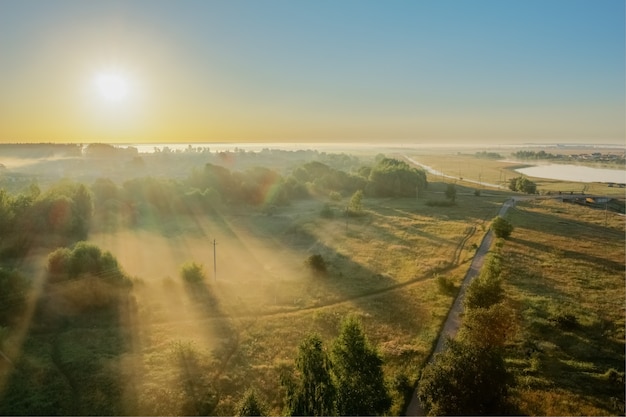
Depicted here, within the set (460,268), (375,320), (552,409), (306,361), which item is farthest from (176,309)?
(460,268)

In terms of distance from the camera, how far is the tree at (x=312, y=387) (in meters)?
21.1

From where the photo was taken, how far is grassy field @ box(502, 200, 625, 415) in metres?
26.1

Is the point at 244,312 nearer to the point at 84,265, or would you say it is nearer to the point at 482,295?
the point at 84,265

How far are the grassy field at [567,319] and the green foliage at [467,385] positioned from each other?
328 centimetres

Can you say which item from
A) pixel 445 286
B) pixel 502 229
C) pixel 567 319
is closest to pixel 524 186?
pixel 502 229

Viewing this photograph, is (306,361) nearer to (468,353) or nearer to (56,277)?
(468,353)

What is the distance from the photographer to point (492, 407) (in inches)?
898

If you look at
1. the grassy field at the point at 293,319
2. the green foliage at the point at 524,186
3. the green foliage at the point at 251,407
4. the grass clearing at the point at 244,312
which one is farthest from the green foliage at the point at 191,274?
the green foliage at the point at 524,186

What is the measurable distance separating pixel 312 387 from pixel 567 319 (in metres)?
28.7

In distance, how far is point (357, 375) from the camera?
882 inches

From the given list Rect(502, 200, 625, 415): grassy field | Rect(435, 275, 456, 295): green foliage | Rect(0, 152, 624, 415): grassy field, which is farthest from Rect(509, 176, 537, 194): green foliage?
Rect(435, 275, 456, 295): green foliage

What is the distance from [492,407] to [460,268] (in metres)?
34.6

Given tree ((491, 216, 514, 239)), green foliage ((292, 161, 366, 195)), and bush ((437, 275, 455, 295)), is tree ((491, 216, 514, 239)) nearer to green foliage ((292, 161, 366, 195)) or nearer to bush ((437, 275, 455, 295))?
bush ((437, 275, 455, 295))

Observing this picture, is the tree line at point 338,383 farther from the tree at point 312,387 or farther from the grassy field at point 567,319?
the grassy field at point 567,319
